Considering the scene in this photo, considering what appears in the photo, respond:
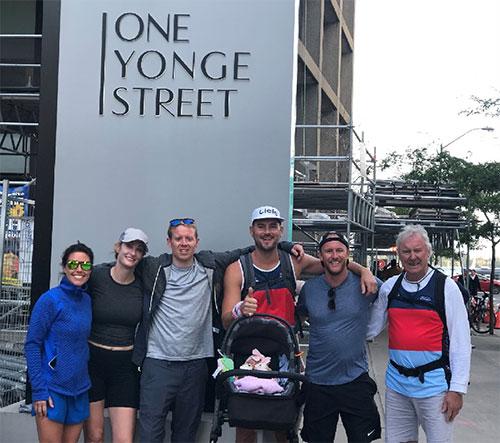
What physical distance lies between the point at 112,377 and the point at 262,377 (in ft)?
3.77

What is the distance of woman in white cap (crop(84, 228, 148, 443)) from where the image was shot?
15.4 ft

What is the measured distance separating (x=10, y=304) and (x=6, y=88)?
248 inches

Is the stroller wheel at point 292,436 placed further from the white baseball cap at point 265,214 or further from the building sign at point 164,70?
the building sign at point 164,70

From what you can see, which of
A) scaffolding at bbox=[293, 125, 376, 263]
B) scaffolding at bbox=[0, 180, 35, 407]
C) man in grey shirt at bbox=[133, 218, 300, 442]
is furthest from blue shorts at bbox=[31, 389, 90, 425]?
scaffolding at bbox=[293, 125, 376, 263]

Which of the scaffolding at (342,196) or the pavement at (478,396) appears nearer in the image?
the pavement at (478,396)

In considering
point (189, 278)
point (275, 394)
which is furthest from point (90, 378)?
point (275, 394)

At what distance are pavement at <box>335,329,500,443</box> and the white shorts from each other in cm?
254

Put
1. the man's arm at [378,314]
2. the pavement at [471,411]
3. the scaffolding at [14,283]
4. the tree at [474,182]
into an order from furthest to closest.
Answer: the tree at [474,182], the scaffolding at [14,283], the pavement at [471,411], the man's arm at [378,314]

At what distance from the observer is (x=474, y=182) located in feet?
48.6

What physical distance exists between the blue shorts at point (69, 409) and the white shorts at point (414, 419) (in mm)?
2076

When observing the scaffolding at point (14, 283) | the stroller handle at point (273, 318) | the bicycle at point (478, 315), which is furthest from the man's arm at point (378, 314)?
the bicycle at point (478, 315)

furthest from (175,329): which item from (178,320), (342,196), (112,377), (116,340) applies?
(342,196)

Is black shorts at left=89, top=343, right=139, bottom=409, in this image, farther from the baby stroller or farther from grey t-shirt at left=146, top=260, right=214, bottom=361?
the baby stroller

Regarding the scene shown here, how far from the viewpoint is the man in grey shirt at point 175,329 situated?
4.77 meters
